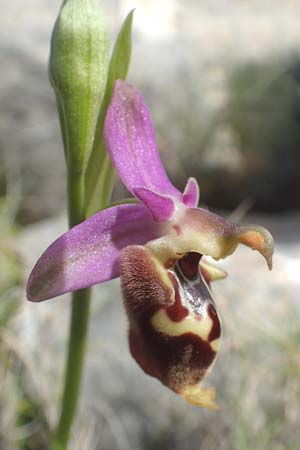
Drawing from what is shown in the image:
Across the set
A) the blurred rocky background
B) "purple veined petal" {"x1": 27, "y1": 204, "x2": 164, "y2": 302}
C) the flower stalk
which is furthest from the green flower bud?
the blurred rocky background

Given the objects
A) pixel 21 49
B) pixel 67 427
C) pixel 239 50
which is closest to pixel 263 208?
pixel 239 50

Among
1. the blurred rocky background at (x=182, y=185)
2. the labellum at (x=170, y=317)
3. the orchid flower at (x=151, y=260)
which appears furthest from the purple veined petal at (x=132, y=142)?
the blurred rocky background at (x=182, y=185)

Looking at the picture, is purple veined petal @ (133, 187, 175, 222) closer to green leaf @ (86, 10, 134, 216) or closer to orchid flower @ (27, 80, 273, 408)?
orchid flower @ (27, 80, 273, 408)

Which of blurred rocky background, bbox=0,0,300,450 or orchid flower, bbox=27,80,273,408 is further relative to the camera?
blurred rocky background, bbox=0,0,300,450

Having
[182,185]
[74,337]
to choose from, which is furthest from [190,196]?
[182,185]

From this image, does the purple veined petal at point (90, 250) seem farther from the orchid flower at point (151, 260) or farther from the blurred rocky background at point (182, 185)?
the blurred rocky background at point (182, 185)

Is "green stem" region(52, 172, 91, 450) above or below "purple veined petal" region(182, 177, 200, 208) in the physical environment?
below

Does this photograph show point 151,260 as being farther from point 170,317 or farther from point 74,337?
point 74,337
